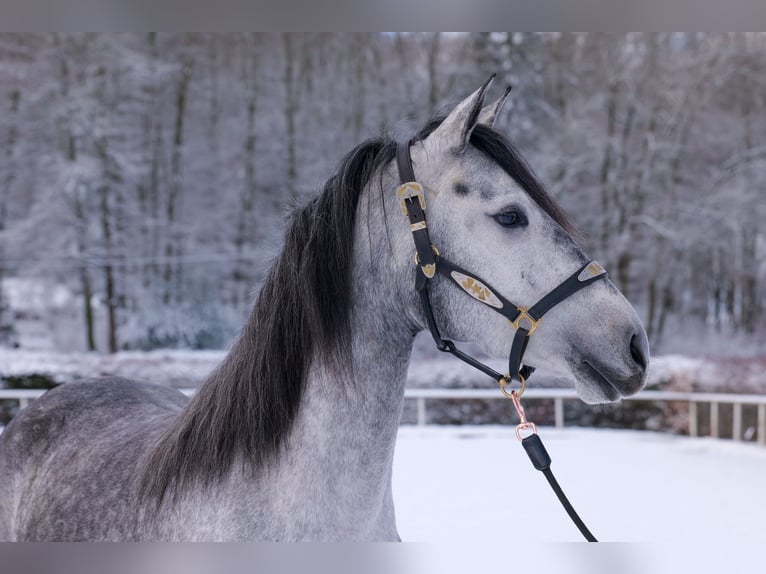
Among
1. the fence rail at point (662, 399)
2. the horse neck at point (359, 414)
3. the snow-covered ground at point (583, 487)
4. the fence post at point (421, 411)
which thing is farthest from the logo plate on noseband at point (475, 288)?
the fence post at point (421, 411)

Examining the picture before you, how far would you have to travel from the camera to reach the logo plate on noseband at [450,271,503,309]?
45.4 inches

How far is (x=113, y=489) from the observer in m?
1.43

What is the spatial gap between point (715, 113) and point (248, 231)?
5033mm

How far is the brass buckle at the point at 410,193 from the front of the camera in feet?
3.87

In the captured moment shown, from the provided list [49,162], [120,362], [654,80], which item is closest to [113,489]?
[120,362]

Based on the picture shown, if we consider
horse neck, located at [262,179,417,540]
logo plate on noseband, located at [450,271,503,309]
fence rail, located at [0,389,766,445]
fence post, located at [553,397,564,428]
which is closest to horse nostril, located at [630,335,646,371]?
logo plate on noseband, located at [450,271,503,309]

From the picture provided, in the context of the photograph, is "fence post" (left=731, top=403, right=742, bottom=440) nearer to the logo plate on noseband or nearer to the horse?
the horse

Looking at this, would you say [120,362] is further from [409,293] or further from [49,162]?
[409,293]

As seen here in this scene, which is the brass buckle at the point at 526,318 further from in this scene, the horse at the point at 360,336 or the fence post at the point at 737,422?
the fence post at the point at 737,422

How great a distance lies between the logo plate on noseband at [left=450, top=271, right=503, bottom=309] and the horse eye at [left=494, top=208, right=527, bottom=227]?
116mm

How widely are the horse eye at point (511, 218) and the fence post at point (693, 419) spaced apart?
5.22m

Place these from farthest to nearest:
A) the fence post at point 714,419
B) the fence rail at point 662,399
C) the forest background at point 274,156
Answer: the forest background at point 274,156 → the fence post at point 714,419 → the fence rail at point 662,399

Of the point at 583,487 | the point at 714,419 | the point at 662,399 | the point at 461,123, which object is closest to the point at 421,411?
the point at 583,487

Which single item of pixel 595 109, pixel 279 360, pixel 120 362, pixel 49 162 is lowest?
pixel 120 362
